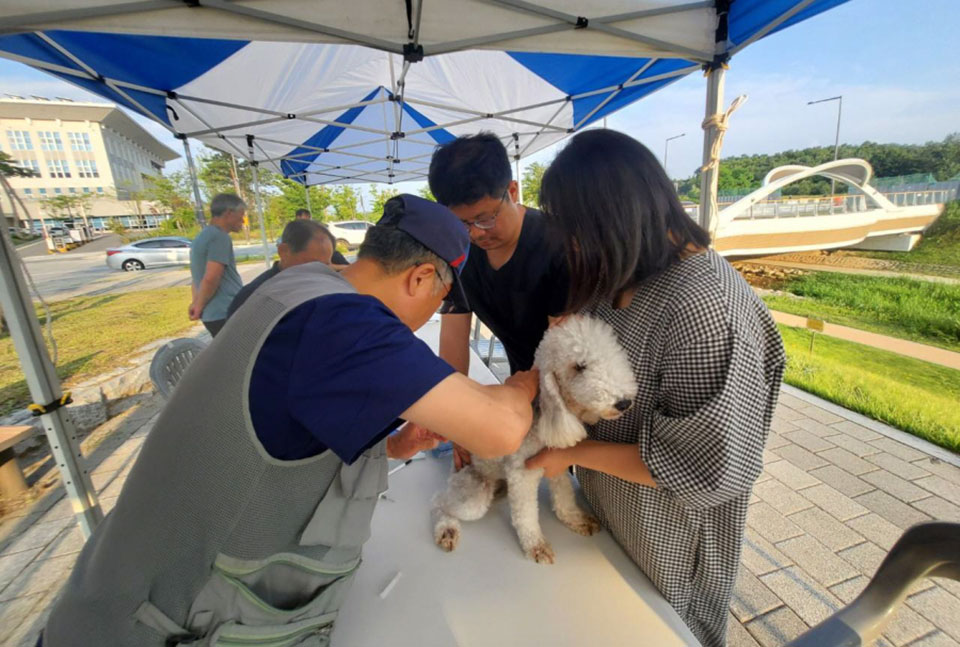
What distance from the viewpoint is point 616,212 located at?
954mm

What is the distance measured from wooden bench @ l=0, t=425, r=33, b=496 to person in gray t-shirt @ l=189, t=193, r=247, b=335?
1560 millimetres

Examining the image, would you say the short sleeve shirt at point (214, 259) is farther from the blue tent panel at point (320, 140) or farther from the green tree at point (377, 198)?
the green tree at point (377, 198)

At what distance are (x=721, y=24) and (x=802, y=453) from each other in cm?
331

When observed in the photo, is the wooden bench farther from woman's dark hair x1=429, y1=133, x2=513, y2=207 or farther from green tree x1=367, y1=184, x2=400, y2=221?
green tree x1=367, y1=184, x2=400, y2=221

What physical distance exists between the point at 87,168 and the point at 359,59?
175ft

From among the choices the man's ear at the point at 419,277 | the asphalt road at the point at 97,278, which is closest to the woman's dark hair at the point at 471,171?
the man's ear at the point at 419,277

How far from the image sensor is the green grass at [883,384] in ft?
12.7

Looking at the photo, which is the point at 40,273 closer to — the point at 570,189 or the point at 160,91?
the point at 160,91

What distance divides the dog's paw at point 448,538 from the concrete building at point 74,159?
141ft

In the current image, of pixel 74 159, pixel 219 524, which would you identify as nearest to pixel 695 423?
pixel 219 524

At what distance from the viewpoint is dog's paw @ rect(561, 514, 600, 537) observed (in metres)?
1.26

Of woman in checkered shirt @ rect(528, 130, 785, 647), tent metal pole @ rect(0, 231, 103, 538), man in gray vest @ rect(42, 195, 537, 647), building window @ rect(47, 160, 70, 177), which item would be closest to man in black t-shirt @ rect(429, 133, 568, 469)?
woman in checkered shirt @ rect(528, 130, 785, 647)

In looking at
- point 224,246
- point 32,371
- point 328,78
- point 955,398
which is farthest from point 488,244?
point 955,398

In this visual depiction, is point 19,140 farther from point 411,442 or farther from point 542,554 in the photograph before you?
point 542,554
